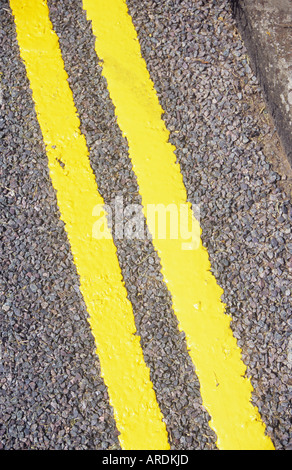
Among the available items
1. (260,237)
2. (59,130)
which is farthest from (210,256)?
(59,130)

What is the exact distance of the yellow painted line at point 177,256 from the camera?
5.67ft

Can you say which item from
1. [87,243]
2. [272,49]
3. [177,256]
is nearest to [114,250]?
[87,243]

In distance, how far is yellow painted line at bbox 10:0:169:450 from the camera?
5.73 feet

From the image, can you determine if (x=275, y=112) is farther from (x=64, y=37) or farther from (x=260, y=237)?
(x=64, y=37)

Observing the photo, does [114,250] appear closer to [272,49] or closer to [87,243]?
[87,243]

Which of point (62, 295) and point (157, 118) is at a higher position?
point (157, 118)

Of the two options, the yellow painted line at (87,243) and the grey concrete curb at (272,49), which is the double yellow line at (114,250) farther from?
the grey concrete curb at (272,49)

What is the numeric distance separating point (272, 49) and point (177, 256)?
0.95 meters

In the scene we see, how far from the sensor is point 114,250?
6.44 feet

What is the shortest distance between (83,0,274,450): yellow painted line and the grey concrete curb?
0.44m

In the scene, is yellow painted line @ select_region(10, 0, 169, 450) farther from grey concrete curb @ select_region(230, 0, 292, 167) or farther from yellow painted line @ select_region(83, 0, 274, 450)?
grey concrete curb @ select_region(230, 0, 292, 167)

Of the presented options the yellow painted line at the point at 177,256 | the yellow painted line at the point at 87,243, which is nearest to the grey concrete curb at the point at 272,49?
the yellow painted line at the point at 177,256

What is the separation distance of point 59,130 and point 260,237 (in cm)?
94

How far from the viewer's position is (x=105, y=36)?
2.33m
